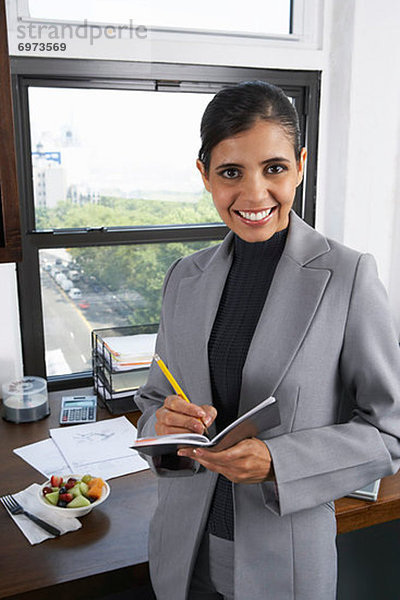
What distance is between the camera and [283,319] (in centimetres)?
96

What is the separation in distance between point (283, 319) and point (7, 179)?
95 centimetres

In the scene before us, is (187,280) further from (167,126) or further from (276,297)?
(167,126)

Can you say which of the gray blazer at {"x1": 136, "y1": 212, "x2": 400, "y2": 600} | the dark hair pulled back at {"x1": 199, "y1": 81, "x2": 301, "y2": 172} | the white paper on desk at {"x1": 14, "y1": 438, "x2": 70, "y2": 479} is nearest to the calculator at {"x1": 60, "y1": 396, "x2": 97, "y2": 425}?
the white paper on desk at {"x1": 14, "y1": 438, "x2": 70, "y2": 479}

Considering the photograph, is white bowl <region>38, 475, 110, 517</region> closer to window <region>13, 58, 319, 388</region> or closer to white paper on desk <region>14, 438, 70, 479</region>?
white paper on desk <region>14, 438, 70, 479</region>

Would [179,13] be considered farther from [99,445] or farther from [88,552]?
[88,552]

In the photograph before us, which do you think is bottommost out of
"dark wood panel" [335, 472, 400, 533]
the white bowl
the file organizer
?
"dark wood panel" [335, 472, 400, 533]

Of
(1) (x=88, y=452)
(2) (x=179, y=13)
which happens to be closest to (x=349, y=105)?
(2) (x=179, y=13)

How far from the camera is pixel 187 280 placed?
1.15m

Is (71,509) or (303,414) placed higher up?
(303,414)

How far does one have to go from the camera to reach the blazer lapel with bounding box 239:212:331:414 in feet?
3.05

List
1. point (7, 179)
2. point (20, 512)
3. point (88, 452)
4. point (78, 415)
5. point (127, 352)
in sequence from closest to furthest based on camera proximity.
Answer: point (20, 512) → point (7, 179) → point (88, 452) → point (78, 415) → point (127, 352)

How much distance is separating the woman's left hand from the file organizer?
1.07m

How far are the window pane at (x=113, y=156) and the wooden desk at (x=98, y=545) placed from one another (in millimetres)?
977

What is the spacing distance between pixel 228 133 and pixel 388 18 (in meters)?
1.59
